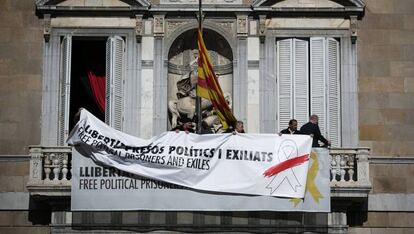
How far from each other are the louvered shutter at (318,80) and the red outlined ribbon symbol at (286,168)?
2.25m

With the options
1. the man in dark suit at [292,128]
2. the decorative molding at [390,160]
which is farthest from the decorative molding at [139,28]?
the decorative molding at [390,160]

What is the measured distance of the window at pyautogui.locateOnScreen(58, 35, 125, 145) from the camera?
2981cm

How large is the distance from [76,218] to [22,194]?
1685 mm

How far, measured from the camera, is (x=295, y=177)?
90.0ft

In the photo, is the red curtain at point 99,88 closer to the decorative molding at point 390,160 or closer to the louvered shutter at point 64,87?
the louvered shutter at point 64,87

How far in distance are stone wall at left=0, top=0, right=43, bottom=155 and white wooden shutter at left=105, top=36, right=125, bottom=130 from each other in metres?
1.74

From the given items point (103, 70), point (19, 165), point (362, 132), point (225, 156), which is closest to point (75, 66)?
point (103, 70)

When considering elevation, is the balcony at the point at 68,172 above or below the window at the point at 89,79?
below

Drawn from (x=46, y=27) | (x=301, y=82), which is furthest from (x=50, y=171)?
(x=301, y=82)

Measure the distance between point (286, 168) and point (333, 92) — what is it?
3308 millimetres

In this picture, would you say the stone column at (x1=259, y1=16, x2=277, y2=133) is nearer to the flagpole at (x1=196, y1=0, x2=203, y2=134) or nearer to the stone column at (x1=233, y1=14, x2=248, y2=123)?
the stone column at (x1=233, y1=14, x2=248, y2=123)

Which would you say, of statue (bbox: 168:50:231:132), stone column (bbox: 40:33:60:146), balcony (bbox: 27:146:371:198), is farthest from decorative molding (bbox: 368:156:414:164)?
stone column (bbox: 40:33:60:146)

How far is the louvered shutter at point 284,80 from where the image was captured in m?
29.9

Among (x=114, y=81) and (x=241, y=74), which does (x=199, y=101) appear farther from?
(x=114, y=81)
